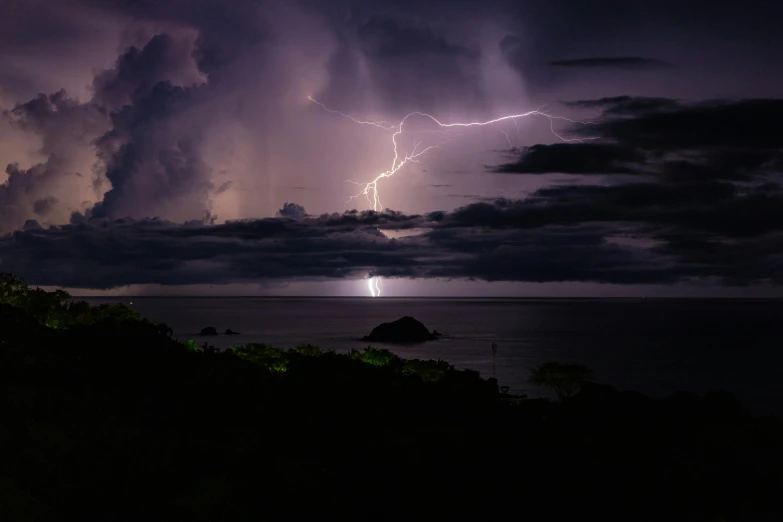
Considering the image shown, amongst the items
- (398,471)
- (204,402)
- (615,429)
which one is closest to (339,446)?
(398,471)

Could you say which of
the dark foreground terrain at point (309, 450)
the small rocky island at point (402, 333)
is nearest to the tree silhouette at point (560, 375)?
the dark foreground terrain at point (309, 450)

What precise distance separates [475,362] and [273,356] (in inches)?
3307

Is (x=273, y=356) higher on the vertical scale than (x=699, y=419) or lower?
higher

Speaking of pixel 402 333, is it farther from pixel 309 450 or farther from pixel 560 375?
pixel 309 450

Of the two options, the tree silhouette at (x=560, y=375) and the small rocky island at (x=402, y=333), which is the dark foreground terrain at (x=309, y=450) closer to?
the tree silhouette at (x=560, y=375)

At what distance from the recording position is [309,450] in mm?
22875

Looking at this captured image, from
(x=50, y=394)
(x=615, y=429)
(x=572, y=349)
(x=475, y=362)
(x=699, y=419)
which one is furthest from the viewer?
(x=572, y=349)

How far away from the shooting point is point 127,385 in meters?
27.6

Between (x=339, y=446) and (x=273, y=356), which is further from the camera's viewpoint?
(x=273, y=356)

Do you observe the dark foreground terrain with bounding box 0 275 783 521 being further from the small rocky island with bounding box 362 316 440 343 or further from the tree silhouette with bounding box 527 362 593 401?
the small rocky island with bounding box 362 316 440 343

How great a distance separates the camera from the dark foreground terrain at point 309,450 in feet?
59.1

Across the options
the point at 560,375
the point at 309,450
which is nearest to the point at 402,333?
the point at 560,375

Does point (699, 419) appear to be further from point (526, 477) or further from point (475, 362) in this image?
point (475, 362)

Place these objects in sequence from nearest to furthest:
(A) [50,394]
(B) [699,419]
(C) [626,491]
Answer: (C) [626,491], (A) [50,394], (B) [699,419]
